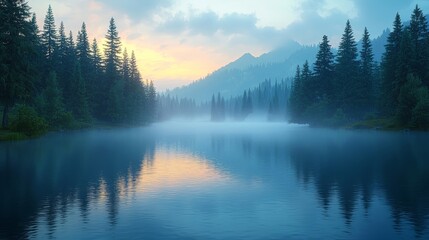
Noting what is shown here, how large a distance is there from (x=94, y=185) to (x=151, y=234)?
10.4m

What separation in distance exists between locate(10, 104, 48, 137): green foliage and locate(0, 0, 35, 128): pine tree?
1.70 meters

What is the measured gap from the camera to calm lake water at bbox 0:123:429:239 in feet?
50.0

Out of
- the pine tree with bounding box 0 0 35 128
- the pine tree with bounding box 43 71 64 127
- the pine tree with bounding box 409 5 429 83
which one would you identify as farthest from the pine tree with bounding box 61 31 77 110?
the pine tree with bounding box 409 5 429 83

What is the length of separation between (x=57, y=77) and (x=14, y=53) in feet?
107

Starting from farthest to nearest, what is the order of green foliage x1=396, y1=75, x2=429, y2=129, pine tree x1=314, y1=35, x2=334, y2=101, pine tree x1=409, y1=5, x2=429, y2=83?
pine tree x1=314, y1=35, x2=334, y2=101 < pine tree x1=409, y1=5, x2=429, y2=83 < green foliage x1=396, y1=75, x2=429, y2=129

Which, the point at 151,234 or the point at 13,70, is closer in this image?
the point at 151,234

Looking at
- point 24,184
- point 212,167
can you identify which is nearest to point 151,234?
point 24,184

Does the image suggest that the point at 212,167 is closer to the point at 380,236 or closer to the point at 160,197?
the point at 160,197

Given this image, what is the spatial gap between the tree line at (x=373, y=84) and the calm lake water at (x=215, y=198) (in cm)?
3542

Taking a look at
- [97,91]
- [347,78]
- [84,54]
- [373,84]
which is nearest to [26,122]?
[97,91]

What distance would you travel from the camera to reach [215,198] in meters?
21.1

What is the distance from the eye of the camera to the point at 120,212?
17.8 meters

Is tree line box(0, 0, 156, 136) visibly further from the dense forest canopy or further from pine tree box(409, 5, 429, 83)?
pine tree box(409, 5, 429, 83)

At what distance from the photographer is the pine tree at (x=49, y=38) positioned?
304 feet
